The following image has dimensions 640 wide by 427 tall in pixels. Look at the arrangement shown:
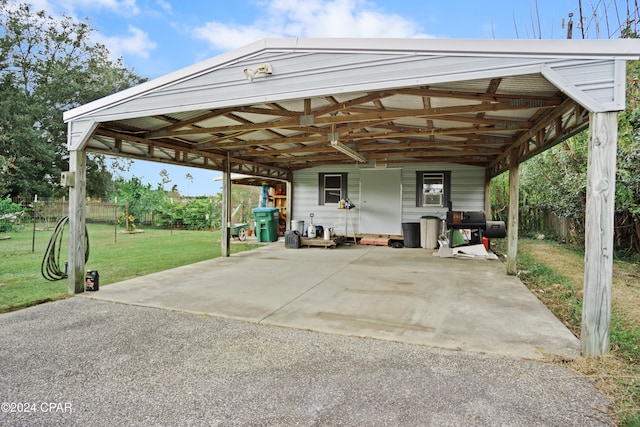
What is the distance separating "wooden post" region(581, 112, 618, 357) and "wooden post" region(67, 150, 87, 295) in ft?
18.0

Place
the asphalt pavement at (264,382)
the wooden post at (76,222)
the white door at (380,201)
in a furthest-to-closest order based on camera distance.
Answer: the white door at (380,201) → the wooden post at (76,222) → the asphalt pavement at (264,382)

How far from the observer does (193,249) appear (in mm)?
8867

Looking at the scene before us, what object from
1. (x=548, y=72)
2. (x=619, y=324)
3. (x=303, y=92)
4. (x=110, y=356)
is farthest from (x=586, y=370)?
(x=110, y=356)

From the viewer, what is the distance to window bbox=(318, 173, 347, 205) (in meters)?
10.6

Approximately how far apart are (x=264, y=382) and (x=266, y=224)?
8.52 m

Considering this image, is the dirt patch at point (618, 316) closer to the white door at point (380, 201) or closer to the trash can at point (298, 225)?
the white door at point (380, 201)

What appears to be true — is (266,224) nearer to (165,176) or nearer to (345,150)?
(345,150)

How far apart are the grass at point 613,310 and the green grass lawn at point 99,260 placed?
5527 mm

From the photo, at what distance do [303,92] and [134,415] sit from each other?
2903mm

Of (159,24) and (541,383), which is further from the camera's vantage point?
(159,24)

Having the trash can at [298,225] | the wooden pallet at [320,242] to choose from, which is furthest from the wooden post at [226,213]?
the trash can at [298,225]

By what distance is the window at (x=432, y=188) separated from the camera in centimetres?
955

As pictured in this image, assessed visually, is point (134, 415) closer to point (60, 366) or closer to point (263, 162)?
point (60, 366)

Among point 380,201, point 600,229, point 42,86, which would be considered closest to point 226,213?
point 380,201
